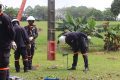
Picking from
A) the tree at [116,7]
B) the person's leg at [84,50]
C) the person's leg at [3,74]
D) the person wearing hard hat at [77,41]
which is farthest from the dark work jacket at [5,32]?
the tree at [116,7]

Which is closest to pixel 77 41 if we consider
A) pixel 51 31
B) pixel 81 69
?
pixel 81 69

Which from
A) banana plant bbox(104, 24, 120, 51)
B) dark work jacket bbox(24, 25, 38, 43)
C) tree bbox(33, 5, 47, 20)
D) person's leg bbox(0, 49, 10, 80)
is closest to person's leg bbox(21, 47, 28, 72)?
dark work jacket bbox(24, 25, 38, 43)

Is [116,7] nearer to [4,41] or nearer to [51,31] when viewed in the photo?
[51,31]

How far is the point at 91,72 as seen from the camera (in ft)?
50.2

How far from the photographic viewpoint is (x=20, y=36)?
14.8 m

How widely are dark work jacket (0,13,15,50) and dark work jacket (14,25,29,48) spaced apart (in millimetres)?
5215

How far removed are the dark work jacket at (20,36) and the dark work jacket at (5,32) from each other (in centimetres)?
522

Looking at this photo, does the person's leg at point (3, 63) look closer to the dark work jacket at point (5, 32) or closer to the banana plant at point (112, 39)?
the dark work jacket at point (5, 32)

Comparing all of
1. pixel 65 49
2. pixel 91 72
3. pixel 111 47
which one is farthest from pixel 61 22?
pixel 91 72

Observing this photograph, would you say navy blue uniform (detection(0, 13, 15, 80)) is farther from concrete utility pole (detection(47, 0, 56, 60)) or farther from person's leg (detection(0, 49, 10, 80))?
concrete utility pole (detection(47, 0, 56, 60))

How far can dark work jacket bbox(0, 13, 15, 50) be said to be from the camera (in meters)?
9.31

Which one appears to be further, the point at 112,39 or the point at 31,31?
the point at 112,39

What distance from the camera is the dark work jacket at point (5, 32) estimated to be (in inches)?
367

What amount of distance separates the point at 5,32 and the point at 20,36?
5370 millimetres
